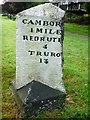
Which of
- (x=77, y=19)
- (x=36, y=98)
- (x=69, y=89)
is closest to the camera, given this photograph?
(x=36, y=98)

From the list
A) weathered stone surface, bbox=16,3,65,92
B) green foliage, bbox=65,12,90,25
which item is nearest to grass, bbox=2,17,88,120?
weathered stone surface, bbox=16,3,65,92

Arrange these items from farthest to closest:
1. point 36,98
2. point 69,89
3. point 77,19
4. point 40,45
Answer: point 77,19 < point 69,89 < point 40,45 < point 36,98

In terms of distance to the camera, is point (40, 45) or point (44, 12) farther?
point (40, 45)

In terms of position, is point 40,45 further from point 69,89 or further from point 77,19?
point 77,19

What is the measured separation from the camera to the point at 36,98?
18.5ft

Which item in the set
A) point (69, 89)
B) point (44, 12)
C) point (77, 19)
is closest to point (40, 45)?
point (44, 12)

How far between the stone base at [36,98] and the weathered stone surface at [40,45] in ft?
0.48

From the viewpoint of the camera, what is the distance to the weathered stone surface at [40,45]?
5.68 metres

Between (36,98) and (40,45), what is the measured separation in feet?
3.27

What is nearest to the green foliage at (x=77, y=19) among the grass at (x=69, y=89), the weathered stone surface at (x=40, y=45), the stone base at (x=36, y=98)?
the grass at (x=69, y=89)

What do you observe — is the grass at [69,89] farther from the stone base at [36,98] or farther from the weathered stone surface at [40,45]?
the weathered stone surface at [40,45]

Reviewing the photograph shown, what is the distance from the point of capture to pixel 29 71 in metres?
5.92

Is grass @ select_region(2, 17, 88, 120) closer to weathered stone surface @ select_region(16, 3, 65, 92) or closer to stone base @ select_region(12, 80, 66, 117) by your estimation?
stone base @ select_region(12, 80, 66, 117)

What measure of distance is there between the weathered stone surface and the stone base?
0.48ft
